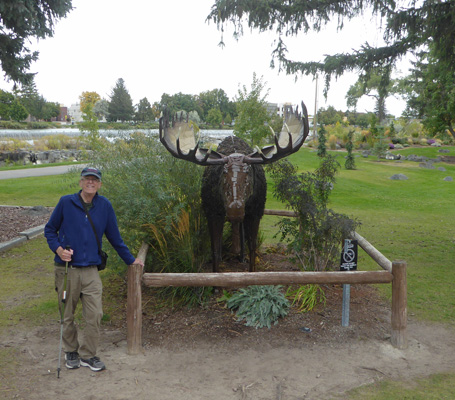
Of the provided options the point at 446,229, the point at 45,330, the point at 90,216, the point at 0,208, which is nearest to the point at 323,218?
the point at 90,216

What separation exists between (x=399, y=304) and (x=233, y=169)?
8.23ft

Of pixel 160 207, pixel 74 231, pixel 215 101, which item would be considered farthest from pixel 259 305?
pixel 215 101

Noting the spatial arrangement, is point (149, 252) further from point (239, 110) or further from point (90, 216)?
point (239, 110)

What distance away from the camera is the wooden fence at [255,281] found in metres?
4.71

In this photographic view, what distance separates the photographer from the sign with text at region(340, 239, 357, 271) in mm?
5262

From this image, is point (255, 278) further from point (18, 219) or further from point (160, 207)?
point (18, 219)

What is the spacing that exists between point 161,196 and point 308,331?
258cm

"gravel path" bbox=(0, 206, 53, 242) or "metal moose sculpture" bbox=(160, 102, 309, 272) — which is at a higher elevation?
"metal moose sculpture" bbox=(160, 102, 309, 272)

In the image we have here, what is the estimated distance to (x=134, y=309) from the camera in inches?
Answer: 185

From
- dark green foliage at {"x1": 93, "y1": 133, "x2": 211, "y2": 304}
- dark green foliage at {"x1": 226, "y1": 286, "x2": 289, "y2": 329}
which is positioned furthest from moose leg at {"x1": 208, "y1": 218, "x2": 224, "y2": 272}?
dark green foliage at {"x1": 226, "y1": 286, "x2": 289, "y2": 329}

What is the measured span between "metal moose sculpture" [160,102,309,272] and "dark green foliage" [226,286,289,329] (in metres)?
0.55

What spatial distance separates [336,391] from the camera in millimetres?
4074

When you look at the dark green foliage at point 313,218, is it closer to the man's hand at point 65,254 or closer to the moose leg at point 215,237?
the moose leg at point 215,237

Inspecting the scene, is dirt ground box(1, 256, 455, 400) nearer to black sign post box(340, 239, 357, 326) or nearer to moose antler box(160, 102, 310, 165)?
black sign post box(340, 239, 357, 326)
